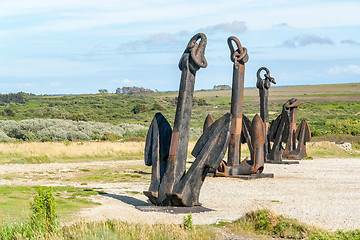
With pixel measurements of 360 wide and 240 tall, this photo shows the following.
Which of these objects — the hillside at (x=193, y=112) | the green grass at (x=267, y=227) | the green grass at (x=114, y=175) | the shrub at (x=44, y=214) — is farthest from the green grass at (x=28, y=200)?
the hillside at (x=193, y=112)

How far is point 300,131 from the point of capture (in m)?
24.3

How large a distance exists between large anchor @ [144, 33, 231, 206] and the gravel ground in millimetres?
585

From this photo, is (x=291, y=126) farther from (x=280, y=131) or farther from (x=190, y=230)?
(x=190, y=230)

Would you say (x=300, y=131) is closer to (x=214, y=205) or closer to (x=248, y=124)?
(x=248, y=124)

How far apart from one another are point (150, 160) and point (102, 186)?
387 centimetres

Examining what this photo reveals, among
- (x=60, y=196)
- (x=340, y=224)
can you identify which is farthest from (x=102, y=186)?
(x=340, y=224)

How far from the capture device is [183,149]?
11.2 m

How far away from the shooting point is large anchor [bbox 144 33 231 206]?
10727 millimetres

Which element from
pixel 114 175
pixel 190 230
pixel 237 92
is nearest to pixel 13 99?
pixel 114 175

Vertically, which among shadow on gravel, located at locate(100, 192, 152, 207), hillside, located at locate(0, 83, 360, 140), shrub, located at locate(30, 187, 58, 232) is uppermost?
hillside, located at locate(0, 83, 360, 140)

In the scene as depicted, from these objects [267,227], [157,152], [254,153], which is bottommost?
[267,227]

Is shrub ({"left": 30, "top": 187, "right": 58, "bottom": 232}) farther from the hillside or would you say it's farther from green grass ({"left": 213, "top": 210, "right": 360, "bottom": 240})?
the hillside

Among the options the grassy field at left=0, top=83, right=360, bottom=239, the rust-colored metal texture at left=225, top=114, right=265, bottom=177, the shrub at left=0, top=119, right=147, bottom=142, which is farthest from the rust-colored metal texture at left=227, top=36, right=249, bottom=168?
the shrub at left=0, top=119, right=147, bottom=142

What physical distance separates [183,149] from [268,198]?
121 inches
